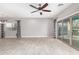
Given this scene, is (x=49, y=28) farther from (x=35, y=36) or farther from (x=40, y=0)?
(x=40, y=0)

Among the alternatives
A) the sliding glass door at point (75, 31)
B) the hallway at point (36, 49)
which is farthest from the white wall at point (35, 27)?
the sliding glass door at point (75, 31)

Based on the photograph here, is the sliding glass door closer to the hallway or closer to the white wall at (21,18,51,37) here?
the hallway

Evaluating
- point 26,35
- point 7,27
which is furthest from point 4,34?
point 26,35

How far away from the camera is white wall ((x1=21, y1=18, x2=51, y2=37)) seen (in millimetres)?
12188

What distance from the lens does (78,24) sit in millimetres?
5305

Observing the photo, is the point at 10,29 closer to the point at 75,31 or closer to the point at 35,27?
the point at 35,27

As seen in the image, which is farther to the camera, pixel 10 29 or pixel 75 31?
pixel 10 29

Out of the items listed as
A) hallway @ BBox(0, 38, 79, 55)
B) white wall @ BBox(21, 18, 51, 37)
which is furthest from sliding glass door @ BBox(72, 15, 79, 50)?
white wall @ BBox(21, 18, 51, 37)

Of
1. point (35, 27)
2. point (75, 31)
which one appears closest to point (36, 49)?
point (75, 31)

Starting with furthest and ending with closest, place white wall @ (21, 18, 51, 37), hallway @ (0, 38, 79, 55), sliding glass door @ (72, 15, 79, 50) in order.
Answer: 1. white wall @ (21, 18, 51, 37)
2. sliding glass door @ (72, 15, 79, 50)
3. hallway @ (0, 38, 79, 55)

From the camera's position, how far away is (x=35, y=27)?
12.3m

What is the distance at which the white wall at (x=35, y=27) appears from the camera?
12.2 metres
